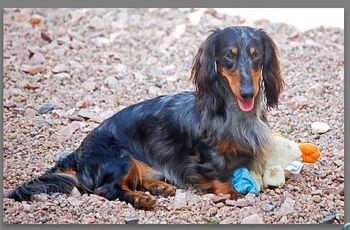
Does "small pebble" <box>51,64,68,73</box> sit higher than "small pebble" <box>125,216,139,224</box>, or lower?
higher

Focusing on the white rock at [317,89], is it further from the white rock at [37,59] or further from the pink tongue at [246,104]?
the white rock at [37,59]

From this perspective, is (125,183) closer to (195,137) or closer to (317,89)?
(195,137)

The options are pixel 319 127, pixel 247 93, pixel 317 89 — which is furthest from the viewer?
pixel 317 89

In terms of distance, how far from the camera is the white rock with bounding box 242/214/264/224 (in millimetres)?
3463

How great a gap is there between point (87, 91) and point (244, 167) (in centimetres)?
83

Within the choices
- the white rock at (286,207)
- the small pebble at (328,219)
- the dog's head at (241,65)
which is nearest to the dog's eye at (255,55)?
the dog's head at (241,65)

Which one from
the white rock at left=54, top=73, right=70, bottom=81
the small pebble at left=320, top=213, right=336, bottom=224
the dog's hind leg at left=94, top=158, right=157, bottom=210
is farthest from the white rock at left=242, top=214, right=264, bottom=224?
the white rock at left=54, top=73, right=70, bottom=81

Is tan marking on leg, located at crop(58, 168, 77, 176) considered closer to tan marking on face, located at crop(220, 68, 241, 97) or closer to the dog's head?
the dog's head

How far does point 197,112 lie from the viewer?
11.4 ft

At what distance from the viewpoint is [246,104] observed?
11.2 feet

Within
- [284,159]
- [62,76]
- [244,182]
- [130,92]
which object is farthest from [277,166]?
[62,76]

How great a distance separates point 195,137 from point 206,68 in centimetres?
29

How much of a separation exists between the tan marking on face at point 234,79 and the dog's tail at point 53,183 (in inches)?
29.5

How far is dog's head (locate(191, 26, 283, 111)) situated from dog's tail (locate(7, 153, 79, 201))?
63cm
